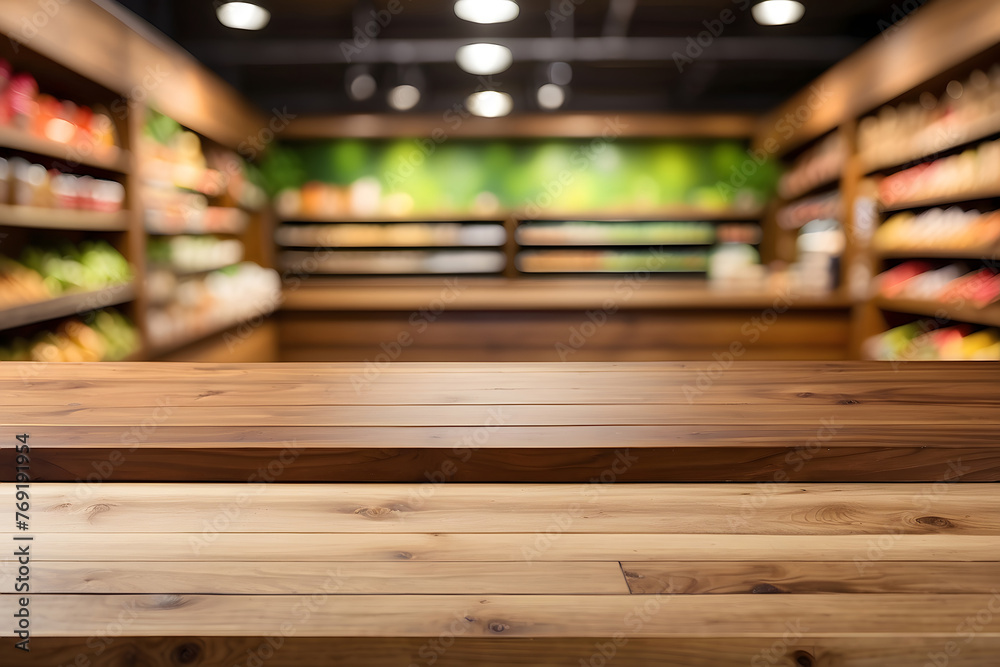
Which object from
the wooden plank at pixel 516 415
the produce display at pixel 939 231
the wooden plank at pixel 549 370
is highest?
the produce display at pixel 939 231

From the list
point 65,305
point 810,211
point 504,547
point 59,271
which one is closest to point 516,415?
point 504,547

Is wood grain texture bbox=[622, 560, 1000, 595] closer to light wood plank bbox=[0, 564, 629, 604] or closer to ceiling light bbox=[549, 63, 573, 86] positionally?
light wood plank bbox=[0, 564, 629, 604]

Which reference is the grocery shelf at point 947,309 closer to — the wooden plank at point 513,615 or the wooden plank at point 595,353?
the wooden plank at point 595,353

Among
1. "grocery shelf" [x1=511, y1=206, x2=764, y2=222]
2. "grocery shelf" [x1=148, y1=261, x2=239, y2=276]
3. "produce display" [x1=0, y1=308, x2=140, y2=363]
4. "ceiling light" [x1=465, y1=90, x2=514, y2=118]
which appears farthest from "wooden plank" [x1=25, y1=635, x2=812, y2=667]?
"grocery shelf" [x1=511, y1=206, x2=764, y2=222]

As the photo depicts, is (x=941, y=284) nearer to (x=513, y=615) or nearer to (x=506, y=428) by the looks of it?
(x=506, y=428)

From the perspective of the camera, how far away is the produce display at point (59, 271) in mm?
2889

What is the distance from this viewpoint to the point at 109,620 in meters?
0.93

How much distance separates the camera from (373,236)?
269 inches

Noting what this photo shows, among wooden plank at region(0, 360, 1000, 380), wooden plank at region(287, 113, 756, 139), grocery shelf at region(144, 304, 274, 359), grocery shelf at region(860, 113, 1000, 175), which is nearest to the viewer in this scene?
wooden plank at region(0, 360, 1000, 380)

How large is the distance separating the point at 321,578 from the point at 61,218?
278cm

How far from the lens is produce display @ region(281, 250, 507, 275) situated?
677 centimetres

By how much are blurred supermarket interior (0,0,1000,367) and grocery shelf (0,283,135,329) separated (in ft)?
0.06

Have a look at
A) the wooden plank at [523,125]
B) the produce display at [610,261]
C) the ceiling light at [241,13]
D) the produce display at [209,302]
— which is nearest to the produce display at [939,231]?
the produce display at [610,261]

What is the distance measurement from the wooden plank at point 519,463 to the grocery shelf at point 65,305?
5.70 ft
